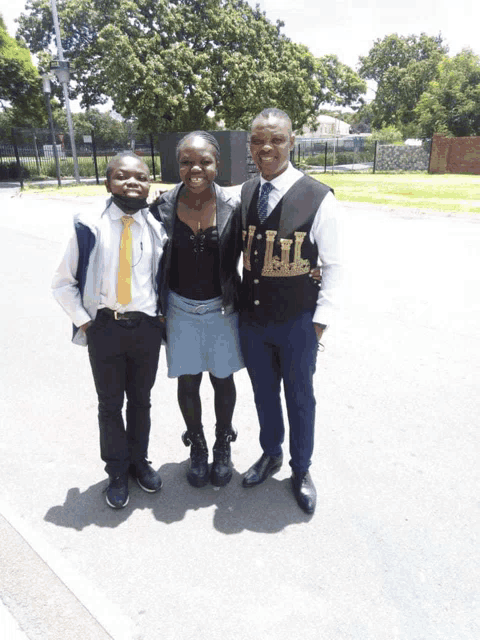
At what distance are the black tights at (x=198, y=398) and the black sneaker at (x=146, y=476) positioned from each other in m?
0.31

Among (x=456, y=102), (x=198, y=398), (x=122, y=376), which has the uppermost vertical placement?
(x=456, y=102)

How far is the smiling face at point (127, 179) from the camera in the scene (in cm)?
230

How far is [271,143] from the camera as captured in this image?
2.24 meters

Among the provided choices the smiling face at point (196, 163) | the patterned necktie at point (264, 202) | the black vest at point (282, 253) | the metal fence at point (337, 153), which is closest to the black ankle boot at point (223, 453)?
the black vest at point (282, 253)

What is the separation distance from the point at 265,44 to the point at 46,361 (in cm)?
2807

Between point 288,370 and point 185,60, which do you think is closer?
point 288,370

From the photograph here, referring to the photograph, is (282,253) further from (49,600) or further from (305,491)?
(49,600)

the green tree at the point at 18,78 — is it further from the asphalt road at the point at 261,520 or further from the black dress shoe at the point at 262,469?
the black dress shoe at the point at 262,469

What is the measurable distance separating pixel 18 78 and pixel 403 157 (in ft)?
74.2

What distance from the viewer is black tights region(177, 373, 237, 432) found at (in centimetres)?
277

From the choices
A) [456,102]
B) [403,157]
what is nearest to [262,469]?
[403,157]

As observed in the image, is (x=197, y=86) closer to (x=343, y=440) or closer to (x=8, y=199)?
(x=8, y=199)

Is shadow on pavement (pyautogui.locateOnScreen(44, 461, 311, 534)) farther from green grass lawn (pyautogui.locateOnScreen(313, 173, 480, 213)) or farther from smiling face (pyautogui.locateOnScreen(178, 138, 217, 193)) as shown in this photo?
green grass lawn (pyautogui.locateOnScreen(313, 173, 480, 213))

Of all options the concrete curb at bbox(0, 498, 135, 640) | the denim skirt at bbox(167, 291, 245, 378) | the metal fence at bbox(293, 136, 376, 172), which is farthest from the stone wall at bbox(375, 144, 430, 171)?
the concrete curb at bbox(0, 498, 135, 640)
